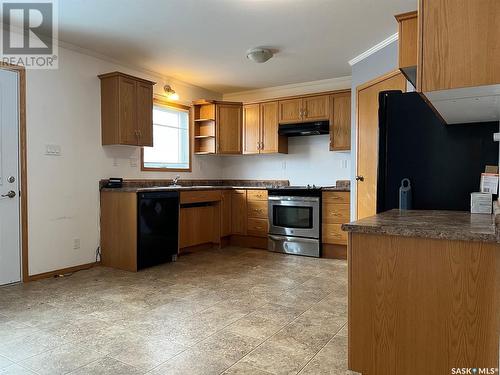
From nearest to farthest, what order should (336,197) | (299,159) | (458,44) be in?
(458,44)
(336,197)
(299,159)

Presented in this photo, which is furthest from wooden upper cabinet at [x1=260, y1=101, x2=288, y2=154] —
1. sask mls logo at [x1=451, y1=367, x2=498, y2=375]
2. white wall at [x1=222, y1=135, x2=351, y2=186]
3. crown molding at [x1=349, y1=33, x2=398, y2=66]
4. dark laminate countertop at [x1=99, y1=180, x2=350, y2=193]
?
sask mls logo at [x1=451, y1=367, x2=498, y2=375]

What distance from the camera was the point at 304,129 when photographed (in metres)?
4.96

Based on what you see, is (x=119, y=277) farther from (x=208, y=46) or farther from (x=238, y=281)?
(x=208, y=46)

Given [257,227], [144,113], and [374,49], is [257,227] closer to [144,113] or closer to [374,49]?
[144,113]

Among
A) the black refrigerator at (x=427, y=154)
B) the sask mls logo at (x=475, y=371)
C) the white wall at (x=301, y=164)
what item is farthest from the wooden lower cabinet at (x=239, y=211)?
the sask mls logo at (x=475, y=371)

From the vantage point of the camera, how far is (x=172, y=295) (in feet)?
10.1

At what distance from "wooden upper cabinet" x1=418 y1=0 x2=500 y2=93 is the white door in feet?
11.7

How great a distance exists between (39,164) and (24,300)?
4.49ft

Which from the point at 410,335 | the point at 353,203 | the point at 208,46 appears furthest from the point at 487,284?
the point at 208,46

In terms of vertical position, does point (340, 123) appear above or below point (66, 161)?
above

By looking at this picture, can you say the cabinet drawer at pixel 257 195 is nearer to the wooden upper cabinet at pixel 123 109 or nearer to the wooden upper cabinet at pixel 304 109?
the wooden upper cabinet at pixel 304 109

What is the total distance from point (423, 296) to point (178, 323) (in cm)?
173

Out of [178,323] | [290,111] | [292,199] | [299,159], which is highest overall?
[290,111]

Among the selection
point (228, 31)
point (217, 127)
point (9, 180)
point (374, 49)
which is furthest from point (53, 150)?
point (374, 49)
